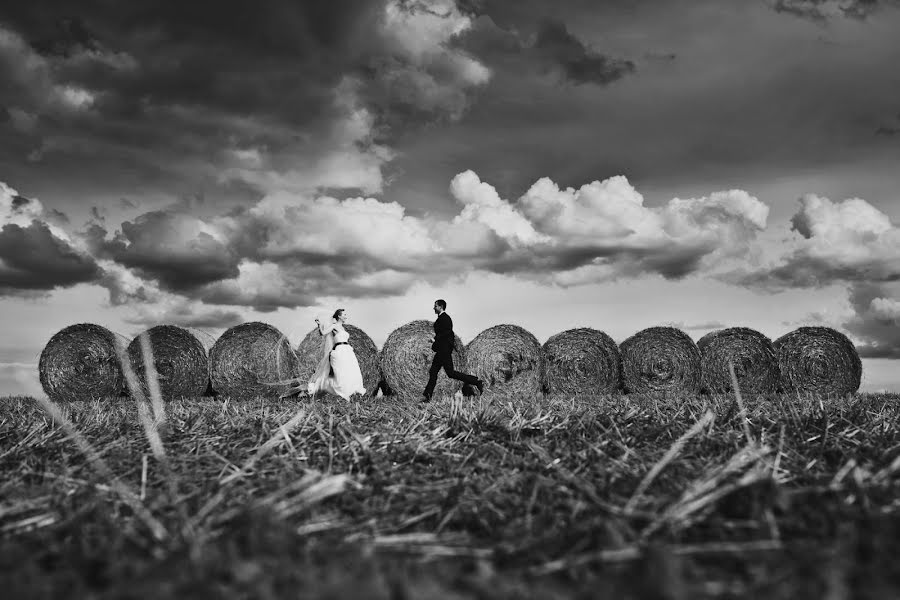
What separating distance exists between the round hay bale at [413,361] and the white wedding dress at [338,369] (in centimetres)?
114

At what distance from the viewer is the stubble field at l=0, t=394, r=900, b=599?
6.66ft

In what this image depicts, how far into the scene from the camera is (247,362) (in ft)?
46.8

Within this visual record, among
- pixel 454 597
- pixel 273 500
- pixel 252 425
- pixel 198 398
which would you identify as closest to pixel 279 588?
pixel 454 597

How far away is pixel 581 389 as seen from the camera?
1462 cm

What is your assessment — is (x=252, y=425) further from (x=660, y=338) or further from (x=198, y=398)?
(x=660, y=338)

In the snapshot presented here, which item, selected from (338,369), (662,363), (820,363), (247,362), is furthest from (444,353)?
(820,363)

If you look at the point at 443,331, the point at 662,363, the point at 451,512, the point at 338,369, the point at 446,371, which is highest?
the point at 443,331

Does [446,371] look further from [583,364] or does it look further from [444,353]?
[583,364]

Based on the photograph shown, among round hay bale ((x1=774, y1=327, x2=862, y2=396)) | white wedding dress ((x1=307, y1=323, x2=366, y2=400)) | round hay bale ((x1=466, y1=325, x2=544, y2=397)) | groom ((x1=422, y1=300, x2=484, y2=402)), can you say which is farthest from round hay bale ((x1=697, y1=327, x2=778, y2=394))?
white wedding dress ((x1=307, y1=323, x2=366, y2=400))

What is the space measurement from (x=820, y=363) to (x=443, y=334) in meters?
8.09

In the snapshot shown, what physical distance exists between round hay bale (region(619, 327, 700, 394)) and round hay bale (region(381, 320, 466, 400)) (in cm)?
344

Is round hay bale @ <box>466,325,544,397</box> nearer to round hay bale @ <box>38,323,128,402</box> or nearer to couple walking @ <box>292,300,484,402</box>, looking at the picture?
couple walking @ <box>292,300,484,402</box>

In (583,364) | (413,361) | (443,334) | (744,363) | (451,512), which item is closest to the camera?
(451,512)

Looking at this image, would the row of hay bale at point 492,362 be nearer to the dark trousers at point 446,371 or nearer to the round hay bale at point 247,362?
the round hay bale at point 247,362
